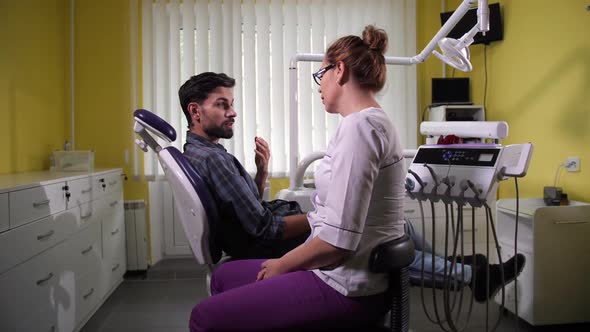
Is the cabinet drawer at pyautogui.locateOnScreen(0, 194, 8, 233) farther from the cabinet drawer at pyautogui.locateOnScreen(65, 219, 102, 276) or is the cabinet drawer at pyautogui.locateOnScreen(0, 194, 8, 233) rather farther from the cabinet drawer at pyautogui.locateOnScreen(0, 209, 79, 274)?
the cabinet drawer at pyautogui.locateOnScreen(65, 219, 102, 276)

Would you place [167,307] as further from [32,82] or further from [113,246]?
[32,82]

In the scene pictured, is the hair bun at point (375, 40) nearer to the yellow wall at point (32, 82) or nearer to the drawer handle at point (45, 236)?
the drawer handle at point (45, 236)

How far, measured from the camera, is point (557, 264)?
6.47ft

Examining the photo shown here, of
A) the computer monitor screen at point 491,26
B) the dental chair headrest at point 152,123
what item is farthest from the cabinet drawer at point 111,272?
the computer monitor screen at point 491,26

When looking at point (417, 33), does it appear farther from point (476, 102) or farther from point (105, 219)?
point (105, 219)

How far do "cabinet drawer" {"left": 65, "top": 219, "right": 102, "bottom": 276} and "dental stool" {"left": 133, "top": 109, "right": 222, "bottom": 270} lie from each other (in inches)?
43.4

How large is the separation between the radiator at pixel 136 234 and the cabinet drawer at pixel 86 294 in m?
0.66

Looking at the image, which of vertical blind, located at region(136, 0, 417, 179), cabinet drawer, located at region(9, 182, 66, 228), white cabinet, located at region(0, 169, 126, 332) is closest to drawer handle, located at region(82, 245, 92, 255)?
white cabinet, located at region(0, 169, 126, 332)

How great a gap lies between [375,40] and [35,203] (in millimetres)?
1508

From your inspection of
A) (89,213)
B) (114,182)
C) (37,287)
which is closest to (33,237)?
(37,287)

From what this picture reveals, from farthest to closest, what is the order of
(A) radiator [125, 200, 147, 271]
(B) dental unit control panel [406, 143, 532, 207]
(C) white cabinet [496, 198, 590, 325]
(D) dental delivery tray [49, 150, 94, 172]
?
(A) radiator [125, 200, 147, 271], (D) dental delivery tray [49, 150, 94, 172], (C) white cabinet [496, 198, 590, 325], (B) dental unit control panel [406, 143, 532, 207]

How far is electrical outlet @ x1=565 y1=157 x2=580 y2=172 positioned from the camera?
7.34ft

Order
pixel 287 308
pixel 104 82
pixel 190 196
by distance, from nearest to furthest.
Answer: pixel 287 308 < pixel 190 196 < pixel 104 82

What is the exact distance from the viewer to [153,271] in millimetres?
3043
